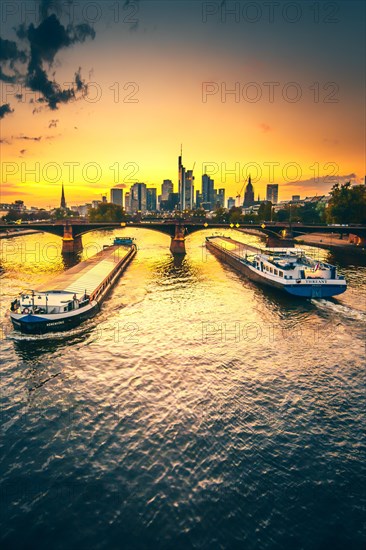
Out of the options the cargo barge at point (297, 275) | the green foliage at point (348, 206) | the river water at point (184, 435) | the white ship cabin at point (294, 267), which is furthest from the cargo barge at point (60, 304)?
the green foliage at point (348, 206)

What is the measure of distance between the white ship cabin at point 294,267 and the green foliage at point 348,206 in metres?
87.3

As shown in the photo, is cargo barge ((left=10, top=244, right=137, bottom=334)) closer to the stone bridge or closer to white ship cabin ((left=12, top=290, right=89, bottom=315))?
white ship cabin ((left=12, top=290, right=89, bottom=315))

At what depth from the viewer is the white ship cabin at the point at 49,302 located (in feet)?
148

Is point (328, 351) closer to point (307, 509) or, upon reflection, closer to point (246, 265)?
point (307, 509)

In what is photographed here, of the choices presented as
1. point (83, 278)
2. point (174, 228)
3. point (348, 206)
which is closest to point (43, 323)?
point (83, 278)

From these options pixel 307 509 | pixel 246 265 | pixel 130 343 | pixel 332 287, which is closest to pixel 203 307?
pixel 130 343

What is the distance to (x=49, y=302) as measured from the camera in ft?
156

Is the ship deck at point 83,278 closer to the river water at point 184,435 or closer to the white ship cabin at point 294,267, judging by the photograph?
the river water at point 184,435

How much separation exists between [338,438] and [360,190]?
15187cm

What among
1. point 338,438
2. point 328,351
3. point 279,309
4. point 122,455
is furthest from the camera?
point 279,309

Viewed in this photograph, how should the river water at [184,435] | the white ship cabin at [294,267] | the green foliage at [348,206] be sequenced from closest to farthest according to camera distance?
the river water at [184,435] < the white ship cabin at [294,267] < the green foliage at [348,206]

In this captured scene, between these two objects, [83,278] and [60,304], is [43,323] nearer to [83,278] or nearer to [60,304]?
[60,304]

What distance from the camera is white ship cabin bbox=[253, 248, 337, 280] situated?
207 feet

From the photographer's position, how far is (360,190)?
15238 cm
